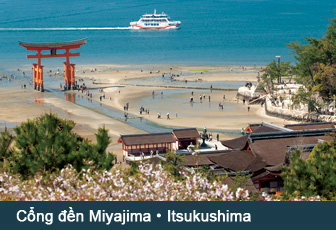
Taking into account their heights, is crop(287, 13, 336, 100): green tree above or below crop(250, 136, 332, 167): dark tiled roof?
above

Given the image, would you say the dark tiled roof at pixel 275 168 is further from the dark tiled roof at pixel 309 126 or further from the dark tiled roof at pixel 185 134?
the dark tiled roof at pixel 185 134

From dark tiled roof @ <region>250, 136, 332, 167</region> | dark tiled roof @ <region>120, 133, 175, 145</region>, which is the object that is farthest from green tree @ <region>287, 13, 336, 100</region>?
dark tiled roof @ <region>250, 136, 332, 167</region>

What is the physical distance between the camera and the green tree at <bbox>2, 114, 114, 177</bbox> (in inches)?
740

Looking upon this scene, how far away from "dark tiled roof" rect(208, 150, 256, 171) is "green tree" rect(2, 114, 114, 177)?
10800 millimetres

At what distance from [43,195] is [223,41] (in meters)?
146

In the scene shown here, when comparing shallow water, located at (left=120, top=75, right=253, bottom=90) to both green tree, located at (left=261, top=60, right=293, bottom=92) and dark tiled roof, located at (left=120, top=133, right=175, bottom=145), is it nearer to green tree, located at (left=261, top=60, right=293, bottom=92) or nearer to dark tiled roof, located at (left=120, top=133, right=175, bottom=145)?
green tree, located at (left=261, top=60, right=293, bottom=92)

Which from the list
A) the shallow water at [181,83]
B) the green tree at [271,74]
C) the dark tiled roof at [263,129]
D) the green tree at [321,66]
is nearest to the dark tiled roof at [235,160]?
the dark tiled roof at [263,129]

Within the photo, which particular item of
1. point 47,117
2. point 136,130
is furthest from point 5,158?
point 136,130

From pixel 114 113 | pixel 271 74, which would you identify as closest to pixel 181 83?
pixel 271 74

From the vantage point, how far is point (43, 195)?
1383 cm

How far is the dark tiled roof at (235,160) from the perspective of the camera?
29.6 metres

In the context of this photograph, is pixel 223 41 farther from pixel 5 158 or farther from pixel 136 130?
pixel 5 158

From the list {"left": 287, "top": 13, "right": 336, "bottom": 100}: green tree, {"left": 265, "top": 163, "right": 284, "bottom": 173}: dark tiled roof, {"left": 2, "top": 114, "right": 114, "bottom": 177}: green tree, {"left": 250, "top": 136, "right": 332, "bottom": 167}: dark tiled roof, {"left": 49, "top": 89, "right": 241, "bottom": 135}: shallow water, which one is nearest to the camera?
{"left": 2, "top": 114, "right": 114, "bottom": 177}: green tree

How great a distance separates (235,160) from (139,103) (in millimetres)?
35972
